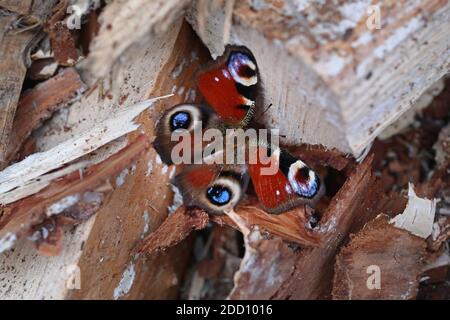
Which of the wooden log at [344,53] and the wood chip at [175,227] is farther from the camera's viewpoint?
the wood chip at [175,227]

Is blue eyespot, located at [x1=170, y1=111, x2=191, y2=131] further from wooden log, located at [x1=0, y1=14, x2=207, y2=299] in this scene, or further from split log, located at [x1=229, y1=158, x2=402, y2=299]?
split log, located at [x1=229, y1=158, x2=402, y2=299]

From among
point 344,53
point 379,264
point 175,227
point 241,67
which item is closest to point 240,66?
point 241,67

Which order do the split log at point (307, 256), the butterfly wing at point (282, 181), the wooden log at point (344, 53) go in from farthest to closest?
1. the butterfly wing at point (282, 181)
2. the split log at point (307, 256)
3. the wooden log at point (344, 53)

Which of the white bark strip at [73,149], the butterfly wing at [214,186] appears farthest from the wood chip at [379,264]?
the white bark strip at [73,149]

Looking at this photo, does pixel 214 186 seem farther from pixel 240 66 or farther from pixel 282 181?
pixel 240 66

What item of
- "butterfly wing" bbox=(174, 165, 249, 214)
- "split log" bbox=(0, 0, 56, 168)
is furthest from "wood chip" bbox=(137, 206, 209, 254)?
"split log" bbox=(0, 0, 56, 168)

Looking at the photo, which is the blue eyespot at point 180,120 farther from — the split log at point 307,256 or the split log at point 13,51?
the split log at point 13,51
